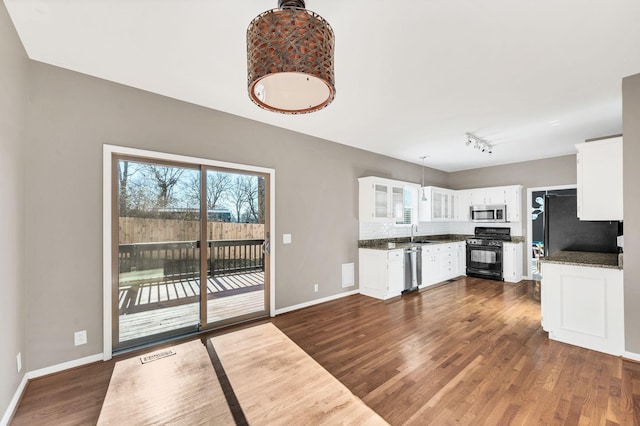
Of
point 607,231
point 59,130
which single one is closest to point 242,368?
point 59,130

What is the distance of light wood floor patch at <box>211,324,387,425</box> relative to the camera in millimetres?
→ 1918

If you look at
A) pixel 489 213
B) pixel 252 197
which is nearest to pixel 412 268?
pixel 489 213

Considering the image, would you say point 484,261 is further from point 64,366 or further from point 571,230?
point 64,366

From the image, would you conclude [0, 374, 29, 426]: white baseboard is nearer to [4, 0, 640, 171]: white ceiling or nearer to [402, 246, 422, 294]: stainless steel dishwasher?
[4, 0, 640, 171]: white ceiling

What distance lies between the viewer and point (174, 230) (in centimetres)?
324

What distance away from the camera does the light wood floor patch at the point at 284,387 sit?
1.92m

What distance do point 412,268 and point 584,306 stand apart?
101 inches

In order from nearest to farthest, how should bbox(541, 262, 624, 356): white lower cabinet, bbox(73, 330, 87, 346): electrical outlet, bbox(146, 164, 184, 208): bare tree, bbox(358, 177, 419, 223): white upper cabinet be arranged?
bbox(73, 330, 87, 346): electrical outlet < bbox(541, 262, 624, 356): white lower cabinet < bbox(146, 164, 184, 208): bare tree < bbox(358, 177, 419, 223): white upper cabinet

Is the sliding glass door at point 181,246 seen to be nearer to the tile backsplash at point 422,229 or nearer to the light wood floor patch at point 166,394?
the light wood floor patch at point 166,394

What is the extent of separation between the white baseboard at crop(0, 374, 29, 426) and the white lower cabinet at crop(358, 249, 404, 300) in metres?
4.35

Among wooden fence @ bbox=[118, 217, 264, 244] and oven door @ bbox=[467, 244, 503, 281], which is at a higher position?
wooden fence @ bbox=[118, 217, 264, 244]

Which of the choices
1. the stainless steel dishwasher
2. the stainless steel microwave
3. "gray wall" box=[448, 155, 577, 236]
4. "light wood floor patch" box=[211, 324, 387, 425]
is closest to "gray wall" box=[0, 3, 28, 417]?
"light wood floor patch" box=[211, 324, 387, 425]

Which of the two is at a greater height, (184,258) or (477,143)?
(477,143)

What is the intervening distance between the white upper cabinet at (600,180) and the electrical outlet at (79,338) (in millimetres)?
5418
